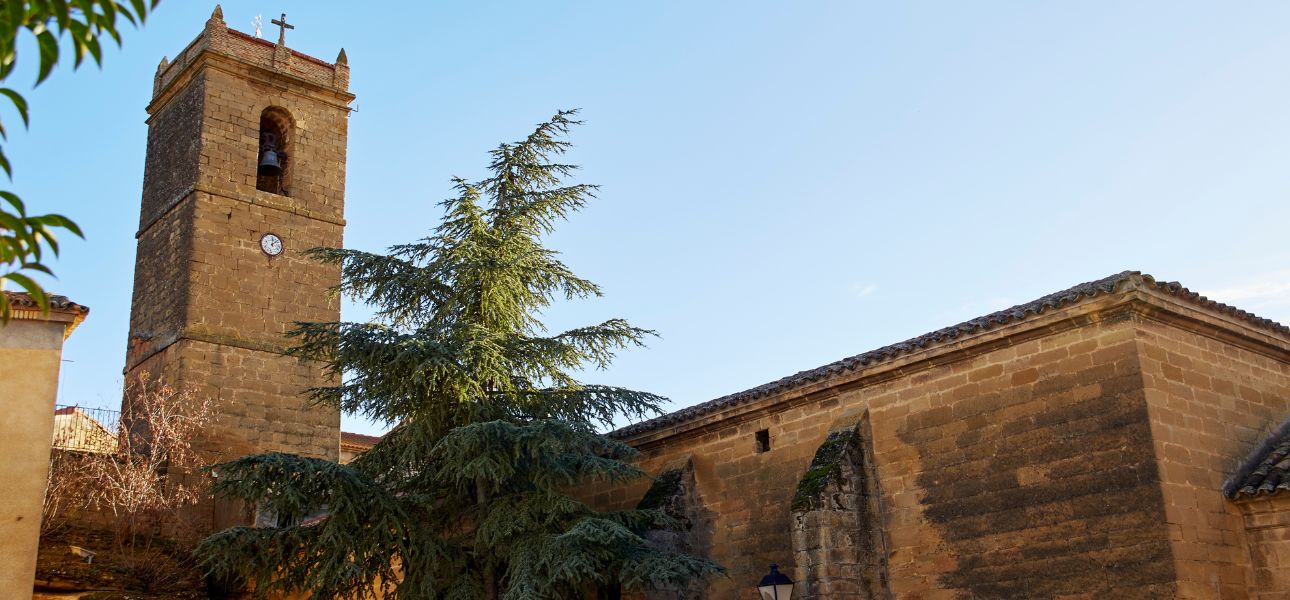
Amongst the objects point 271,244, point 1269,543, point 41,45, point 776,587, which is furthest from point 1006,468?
point 271,244

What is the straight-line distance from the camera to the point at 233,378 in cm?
2008

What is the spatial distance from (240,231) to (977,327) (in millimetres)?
13875

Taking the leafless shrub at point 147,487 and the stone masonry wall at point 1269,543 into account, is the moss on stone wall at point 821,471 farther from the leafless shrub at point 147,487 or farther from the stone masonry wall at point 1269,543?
the leafless shrub at point 147,487

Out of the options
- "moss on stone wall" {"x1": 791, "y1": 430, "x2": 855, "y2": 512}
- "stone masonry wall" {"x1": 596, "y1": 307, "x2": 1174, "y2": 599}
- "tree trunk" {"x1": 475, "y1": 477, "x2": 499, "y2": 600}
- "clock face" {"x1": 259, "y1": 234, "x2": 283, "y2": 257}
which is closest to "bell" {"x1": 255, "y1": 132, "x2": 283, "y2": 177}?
"clock face" {"x1": 259, "y1": 234, "x2": 283, "y2": 257}

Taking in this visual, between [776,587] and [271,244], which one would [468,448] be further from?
[271,244]

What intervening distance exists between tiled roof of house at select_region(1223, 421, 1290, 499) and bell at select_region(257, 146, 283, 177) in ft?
55.5

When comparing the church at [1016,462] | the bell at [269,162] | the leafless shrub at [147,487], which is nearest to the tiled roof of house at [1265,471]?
the church at [1016,462]

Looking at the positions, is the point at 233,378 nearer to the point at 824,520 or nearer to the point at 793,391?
the point at 793,391

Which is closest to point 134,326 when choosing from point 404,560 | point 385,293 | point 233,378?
point 233,378

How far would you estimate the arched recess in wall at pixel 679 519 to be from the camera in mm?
14570

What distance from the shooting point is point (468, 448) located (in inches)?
512

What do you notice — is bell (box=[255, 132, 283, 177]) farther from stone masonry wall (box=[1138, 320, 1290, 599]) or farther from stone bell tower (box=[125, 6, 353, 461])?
stone masonry wall (box=[1138, 320, 1290, 599])

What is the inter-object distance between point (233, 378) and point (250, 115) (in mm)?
5119

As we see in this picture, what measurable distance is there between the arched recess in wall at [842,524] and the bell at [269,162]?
13.1 meters
